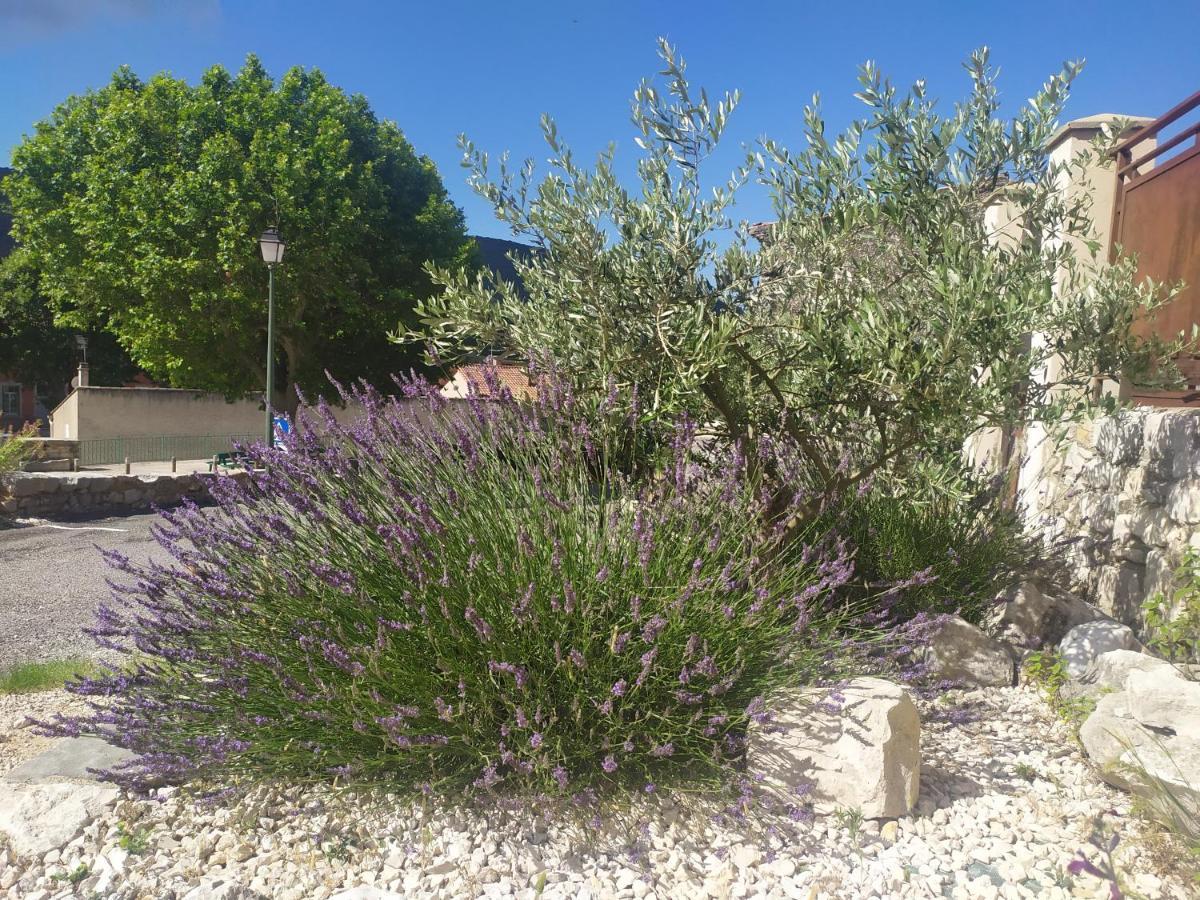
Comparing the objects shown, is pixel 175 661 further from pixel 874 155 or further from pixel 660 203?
pixel 874 155

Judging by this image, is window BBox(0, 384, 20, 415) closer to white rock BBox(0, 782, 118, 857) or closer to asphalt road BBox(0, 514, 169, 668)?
asphalt road BBox(0, 514, 169, 668)

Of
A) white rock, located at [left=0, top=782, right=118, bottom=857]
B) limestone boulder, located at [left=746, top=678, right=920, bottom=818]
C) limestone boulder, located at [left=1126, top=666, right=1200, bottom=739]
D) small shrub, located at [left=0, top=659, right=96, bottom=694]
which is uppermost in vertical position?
limestone boulder, located at [left=1126, top=666, right=1200, bottom=739]

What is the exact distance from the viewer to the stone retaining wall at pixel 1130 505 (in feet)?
15.0

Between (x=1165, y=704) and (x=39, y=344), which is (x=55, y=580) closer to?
(x=1165, y=704)

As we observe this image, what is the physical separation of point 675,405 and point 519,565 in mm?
1292

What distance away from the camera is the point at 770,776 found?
2926 millimetres

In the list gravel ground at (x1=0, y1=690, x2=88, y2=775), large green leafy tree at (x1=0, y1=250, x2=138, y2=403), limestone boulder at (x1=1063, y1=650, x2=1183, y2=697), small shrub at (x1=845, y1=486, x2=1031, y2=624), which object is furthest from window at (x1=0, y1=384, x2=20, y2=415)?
limestone boulder at (x1=1063, y1=650, x2=1183, y2=697)

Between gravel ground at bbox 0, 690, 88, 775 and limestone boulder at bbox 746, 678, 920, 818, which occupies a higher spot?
limestone boulder at bbox 746, 678, 920, 818

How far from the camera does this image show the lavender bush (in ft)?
9.09

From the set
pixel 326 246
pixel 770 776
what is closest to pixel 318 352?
pixel 326 246

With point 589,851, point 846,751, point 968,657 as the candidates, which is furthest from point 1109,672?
point 589,851

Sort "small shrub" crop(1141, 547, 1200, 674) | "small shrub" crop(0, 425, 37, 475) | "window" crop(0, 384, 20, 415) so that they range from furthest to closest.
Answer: "window" crop(0, 384, 20, 415), "small shrub" crop(0, 425, 37, 475), "small shrub" crop(1141, 547, 1200, 674)

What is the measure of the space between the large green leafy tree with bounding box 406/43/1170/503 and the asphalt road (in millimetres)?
3139

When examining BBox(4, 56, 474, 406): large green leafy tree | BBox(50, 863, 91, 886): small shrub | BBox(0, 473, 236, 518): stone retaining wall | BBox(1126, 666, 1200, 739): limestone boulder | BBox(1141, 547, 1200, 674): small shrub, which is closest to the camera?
BBox(50, 863, 91, 886): small shrub
